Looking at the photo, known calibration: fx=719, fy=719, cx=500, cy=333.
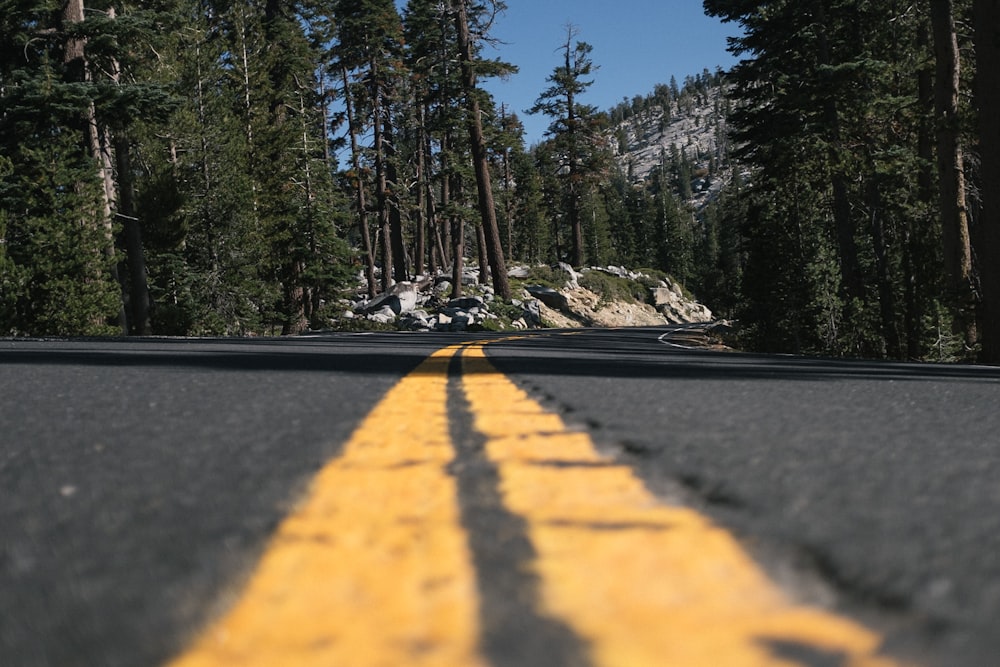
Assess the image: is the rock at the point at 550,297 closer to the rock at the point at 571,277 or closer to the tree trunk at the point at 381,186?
the rock at the point at 571,277

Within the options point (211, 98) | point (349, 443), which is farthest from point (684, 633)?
point (211, 98)

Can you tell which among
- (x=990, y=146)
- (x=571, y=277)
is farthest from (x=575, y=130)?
(x=990, y=146)

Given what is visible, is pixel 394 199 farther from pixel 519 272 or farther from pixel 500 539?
pixel 500 539

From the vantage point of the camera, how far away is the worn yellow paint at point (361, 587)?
75 centimetres

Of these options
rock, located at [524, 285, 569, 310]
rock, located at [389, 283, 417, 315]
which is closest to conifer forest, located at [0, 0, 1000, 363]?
rock, located at [389, 283, 417, 315]

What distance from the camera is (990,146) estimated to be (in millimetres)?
9039

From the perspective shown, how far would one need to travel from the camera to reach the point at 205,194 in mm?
20859

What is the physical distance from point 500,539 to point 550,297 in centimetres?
3473

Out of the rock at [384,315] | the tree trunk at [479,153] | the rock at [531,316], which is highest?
the tree trunk at [479,153]

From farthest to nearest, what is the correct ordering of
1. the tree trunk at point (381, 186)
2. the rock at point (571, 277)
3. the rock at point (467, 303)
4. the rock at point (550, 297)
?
the rock at point (571, 277), the rock at point (550, 297), the tree trunk at point (381, 186), the rock at point (467, 303)

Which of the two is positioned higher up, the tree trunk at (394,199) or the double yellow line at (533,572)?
the tree trunk at (394,199)

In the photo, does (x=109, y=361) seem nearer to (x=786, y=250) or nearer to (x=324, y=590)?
(x=324, y=590)

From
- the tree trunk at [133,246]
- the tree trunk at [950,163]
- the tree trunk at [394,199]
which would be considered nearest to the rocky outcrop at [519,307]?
the tree trunk at [394,199]

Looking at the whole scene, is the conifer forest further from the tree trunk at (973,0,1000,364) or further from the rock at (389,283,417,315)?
the rock at (389,283,417,315)
